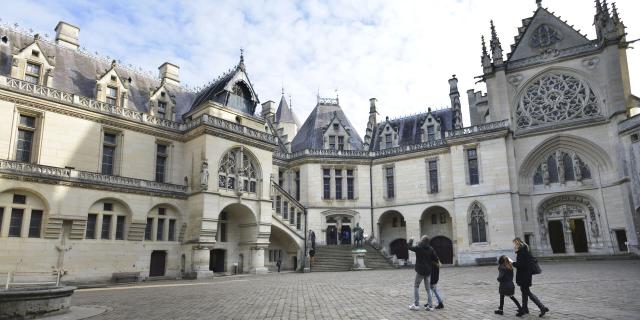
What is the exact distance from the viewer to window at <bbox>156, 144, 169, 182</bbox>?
26647 mm

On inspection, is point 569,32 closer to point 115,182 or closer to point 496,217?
point 496,217

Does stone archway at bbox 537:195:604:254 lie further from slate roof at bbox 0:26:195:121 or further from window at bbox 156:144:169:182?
slate roof at bbox 0:26:195:121

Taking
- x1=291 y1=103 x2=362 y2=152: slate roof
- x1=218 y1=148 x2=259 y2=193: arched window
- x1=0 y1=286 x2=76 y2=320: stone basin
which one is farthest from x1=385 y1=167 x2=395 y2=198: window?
x1=0 y1=286 x2=76 y2=320: stone basin

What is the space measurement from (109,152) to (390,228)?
23.8m

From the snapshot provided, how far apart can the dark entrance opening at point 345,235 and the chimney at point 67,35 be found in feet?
78.3

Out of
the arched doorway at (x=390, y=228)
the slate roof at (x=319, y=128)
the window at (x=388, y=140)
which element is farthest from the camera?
the slate roof at (x=319, y=128)

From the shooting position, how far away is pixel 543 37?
34.2 metres

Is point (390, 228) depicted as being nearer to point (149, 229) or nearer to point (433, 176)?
point (433, 176)

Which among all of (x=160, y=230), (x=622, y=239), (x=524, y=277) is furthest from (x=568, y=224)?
(x=160, y=230)

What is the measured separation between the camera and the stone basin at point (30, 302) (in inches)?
344

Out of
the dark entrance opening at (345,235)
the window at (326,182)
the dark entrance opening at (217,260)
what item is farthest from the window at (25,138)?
the dark entrance opening at (345,235)

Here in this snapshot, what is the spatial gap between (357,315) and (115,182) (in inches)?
743

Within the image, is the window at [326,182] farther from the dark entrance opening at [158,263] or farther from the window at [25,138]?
the window at [25,138]

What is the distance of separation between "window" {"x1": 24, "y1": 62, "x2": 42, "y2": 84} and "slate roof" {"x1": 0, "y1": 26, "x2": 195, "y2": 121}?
785mm
